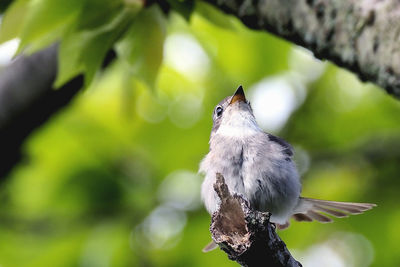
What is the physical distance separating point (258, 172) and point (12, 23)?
1.37m

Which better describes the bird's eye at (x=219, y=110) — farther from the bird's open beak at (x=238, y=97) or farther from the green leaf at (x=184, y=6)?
the green leaf at (x=184, y=6)

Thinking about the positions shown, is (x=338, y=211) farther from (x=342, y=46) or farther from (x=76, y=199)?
(x=76, y=199)

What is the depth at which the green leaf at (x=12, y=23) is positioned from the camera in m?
2.97

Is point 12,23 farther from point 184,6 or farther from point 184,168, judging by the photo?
point 184,168

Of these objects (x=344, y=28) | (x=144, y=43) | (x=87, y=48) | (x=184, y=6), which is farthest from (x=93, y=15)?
(x=344, y=28)

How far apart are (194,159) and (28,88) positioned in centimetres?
147

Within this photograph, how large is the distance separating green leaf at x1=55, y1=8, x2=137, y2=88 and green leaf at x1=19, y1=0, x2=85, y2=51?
92mm

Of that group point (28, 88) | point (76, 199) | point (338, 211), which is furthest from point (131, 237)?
point (338, 211)

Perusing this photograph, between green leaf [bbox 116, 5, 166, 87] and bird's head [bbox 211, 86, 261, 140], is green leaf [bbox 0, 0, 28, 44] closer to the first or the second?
green leaf [bbox 116, 5, 166, 87]

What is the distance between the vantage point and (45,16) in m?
2.79

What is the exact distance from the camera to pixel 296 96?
491cm

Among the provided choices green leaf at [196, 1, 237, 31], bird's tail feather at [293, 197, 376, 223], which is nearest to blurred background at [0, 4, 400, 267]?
bird's tail feather at [293, 197, 376, 223]

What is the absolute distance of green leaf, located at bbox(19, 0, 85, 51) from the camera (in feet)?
9.12

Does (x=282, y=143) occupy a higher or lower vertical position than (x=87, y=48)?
lower
